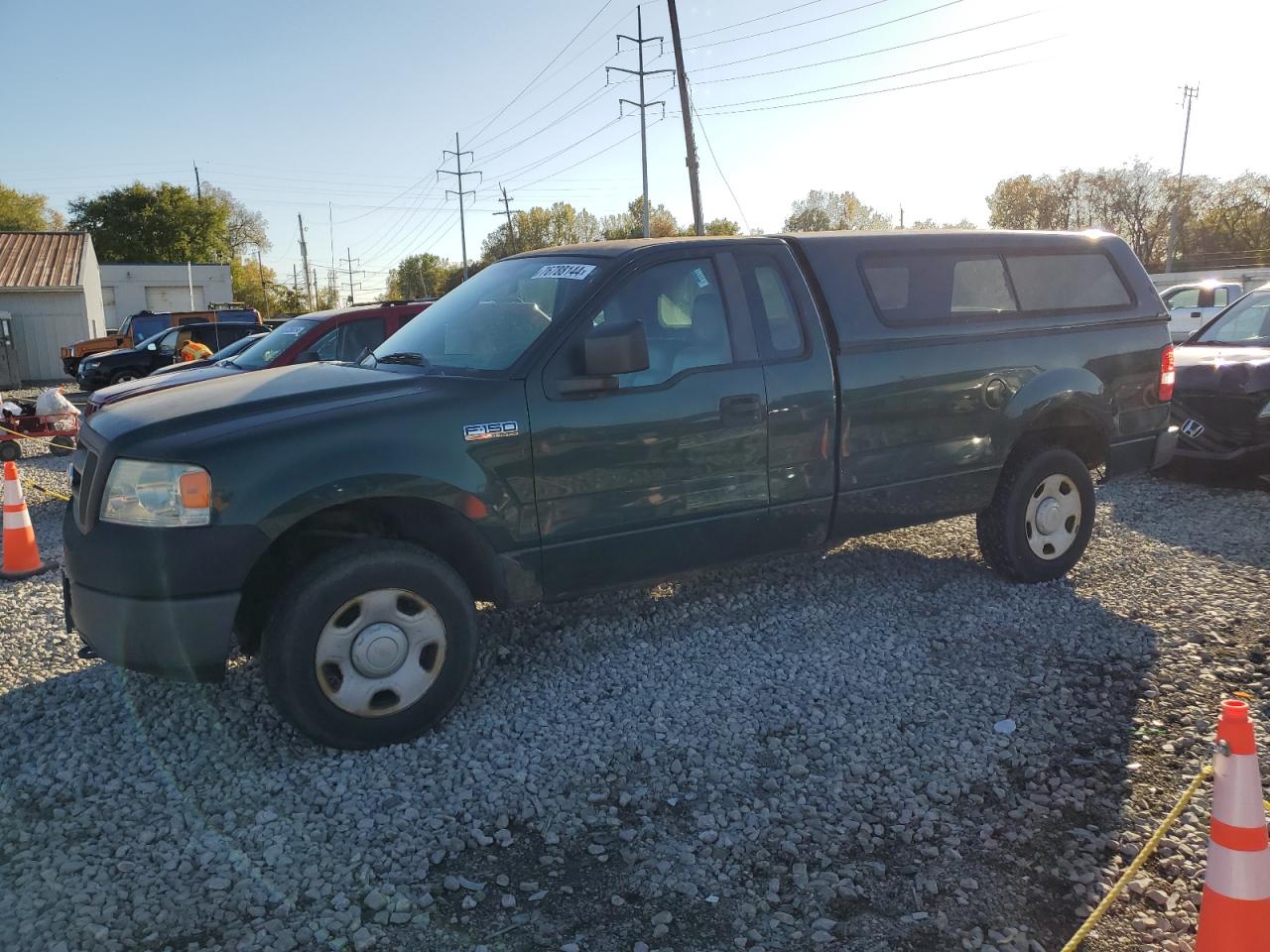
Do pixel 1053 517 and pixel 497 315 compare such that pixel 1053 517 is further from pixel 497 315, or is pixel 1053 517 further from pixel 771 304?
pixel 497 315

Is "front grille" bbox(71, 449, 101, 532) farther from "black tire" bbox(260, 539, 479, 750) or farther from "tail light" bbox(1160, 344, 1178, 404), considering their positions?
"tail light" bbox(1160, 344, 1178, 404)

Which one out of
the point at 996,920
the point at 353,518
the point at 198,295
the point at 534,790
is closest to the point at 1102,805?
the point at 996,920

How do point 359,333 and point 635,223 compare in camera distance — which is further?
point 635,223

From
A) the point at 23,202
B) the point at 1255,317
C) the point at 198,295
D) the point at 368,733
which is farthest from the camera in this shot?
the point at 23,202

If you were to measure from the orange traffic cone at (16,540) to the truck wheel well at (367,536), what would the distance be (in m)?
3.50

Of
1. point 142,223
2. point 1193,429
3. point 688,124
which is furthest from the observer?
point 142,223

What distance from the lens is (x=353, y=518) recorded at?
3904 millimetres

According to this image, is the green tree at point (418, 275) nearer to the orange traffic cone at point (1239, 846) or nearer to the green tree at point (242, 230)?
the green tree at point (242, 230)

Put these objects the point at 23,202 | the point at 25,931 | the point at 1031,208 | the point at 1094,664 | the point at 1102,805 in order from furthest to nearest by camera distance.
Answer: the point at 23,202
the point at 1031,208
the point at 1094,664
the point at 1102,805
the point at 25,931

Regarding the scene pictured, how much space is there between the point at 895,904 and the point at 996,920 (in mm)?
281

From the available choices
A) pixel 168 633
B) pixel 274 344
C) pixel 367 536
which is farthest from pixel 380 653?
pixel 274 344

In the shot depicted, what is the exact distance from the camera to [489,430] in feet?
12.6

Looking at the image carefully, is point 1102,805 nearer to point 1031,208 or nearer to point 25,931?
point 25,931

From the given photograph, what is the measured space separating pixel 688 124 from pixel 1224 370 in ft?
69.1
